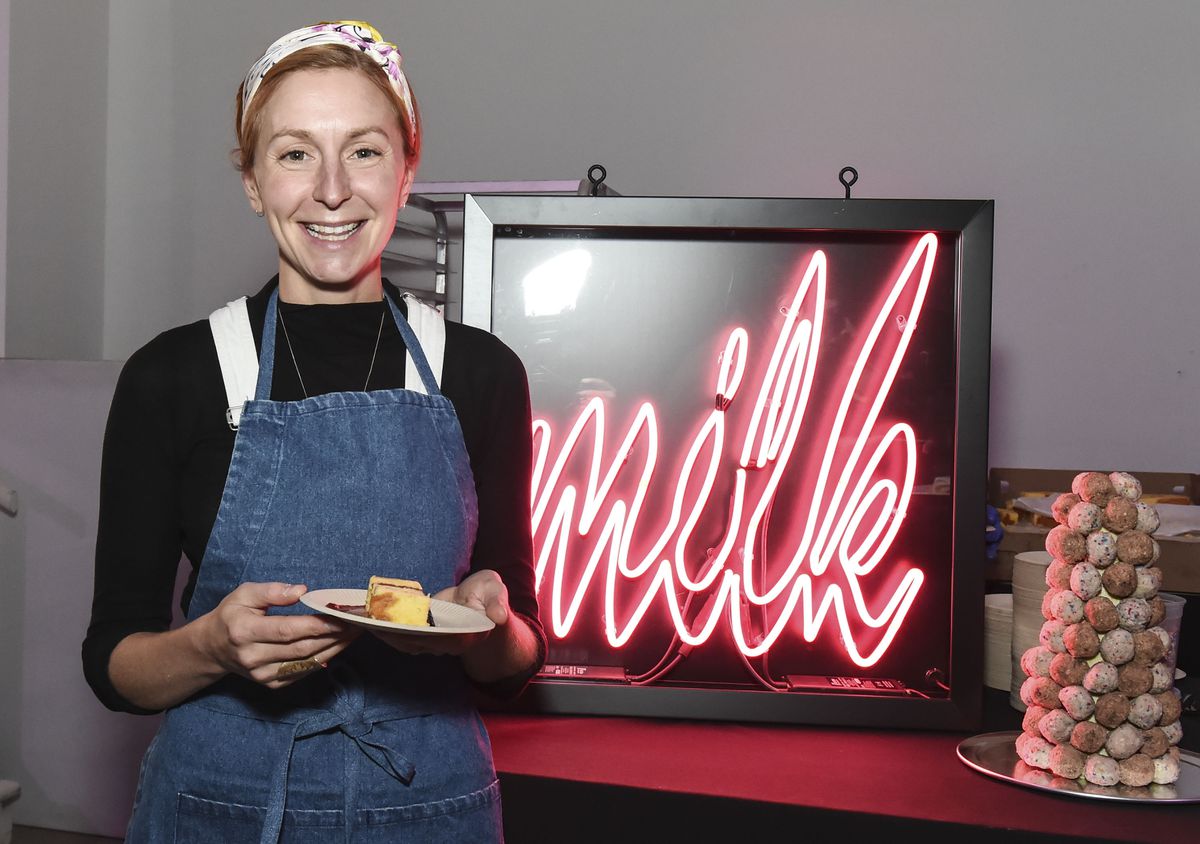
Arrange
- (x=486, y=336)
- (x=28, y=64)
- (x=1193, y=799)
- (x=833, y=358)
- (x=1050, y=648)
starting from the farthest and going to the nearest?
(x=28, y=64) < (x=833, y=358) < (x=1050, y=648) < (x=1193, y=799) < (x=486, y=336)

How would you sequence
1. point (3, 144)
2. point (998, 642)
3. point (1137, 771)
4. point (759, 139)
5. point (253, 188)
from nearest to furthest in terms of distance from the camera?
point (253, 188)
point (1137, 771)
point (998, 642)
point (3, 144)
point (759, 139)

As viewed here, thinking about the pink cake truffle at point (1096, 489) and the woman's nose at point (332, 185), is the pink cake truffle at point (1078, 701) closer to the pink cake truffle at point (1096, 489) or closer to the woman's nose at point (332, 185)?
the pink cake truffle at point (1096, 489)

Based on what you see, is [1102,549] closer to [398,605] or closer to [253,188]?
[398,605]

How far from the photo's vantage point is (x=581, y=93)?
3.10 meters

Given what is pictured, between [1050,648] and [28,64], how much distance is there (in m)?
2.81

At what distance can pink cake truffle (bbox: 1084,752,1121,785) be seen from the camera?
1.56m

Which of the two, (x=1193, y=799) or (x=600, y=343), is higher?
(x=600, y=343)

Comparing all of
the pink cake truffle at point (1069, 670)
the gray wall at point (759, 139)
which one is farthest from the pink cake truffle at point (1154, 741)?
the gray wall at point (759, 139)

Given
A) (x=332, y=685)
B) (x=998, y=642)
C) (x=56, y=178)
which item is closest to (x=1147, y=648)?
(x=998, y=642)

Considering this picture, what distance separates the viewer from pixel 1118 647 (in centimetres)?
156

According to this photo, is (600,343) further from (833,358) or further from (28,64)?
(28,64)

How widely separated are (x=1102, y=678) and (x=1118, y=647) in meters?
0.05

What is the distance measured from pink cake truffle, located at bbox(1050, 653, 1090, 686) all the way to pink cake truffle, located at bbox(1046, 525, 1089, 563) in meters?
0.14

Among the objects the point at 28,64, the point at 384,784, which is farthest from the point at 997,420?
the point at 28,64
